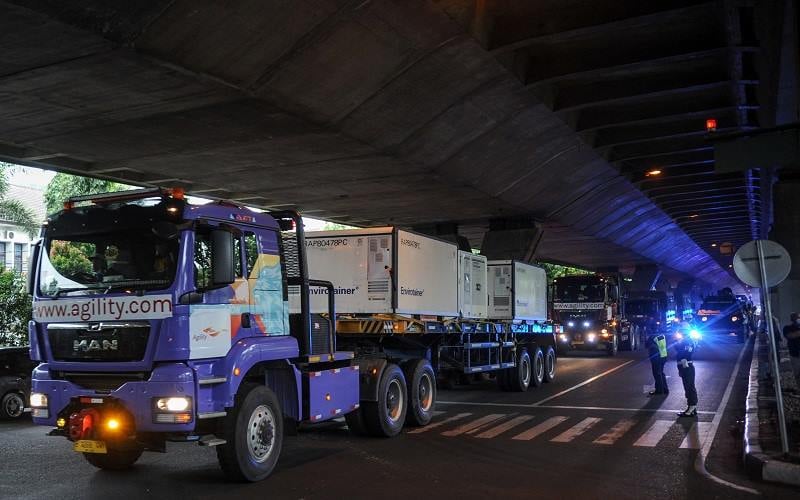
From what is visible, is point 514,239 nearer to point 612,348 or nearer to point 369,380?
point 612,348

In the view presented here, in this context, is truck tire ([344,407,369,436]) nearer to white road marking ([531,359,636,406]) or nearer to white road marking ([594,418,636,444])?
white road marking ([594,418,636,444])

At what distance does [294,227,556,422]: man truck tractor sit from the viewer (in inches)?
456

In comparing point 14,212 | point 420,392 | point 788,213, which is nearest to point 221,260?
point 420,392

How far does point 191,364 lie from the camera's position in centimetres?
700

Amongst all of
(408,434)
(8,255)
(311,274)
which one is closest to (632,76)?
(311,274)

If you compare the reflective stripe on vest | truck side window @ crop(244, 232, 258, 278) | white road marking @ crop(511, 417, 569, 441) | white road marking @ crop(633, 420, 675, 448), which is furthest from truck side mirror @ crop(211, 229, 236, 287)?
the reflective stripe on vest

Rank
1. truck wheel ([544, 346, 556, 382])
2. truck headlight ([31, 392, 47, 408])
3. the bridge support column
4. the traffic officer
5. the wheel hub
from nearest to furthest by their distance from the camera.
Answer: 1. truck headlight ([31, 392, 47, 408])
2. the wheel hub
3. the traffic officer
4. truck wheel ([544, 346, 556, 382])
5. the bridge support column

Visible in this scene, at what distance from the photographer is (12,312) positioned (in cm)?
1956

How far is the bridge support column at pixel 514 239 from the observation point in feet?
91.1

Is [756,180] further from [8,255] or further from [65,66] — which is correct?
[8,255]

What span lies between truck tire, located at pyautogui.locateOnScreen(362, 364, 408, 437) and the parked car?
6.81m

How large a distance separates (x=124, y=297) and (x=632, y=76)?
13264mm

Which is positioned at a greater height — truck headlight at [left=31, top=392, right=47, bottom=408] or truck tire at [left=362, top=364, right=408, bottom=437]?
truck headlight at [left=31, top=392, right=47, bottom=408]

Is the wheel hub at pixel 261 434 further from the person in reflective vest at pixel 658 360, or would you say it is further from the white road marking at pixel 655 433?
the person in reflective vest at pixel 658 360
